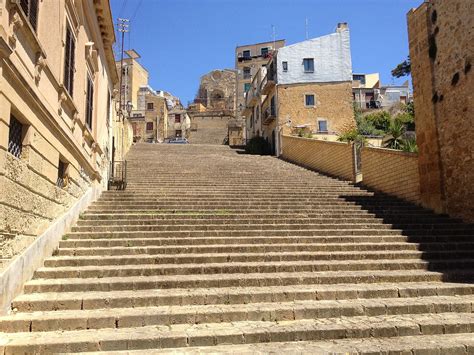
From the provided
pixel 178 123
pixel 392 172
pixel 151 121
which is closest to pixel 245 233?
pixel 392 172

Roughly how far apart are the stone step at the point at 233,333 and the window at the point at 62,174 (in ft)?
12.6

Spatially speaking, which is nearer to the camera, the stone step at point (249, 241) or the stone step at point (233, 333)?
the stone step at point (233, 333)

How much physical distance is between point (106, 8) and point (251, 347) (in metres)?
11.0

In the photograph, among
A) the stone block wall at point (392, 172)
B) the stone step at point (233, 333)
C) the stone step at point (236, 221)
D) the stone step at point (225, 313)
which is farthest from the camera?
the stone block wall at point (392, 172)

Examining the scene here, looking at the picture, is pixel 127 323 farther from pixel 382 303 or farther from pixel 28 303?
pixel 382 303

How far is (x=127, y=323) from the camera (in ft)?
18.8

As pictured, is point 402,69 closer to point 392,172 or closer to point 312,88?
point 312,88

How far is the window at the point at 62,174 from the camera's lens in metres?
8.55

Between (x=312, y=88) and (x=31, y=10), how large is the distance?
1059 inches

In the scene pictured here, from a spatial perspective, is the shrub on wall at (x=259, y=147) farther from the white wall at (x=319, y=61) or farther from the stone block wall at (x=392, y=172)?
the stone block wall at (x=392, y=172)

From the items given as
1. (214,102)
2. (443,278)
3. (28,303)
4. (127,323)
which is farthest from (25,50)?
(214,102)

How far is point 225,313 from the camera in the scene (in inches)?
239

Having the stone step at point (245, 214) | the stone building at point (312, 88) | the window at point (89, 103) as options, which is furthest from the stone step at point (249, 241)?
the stone building at point (312, 88)

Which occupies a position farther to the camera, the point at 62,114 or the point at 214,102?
the point at 214,102
